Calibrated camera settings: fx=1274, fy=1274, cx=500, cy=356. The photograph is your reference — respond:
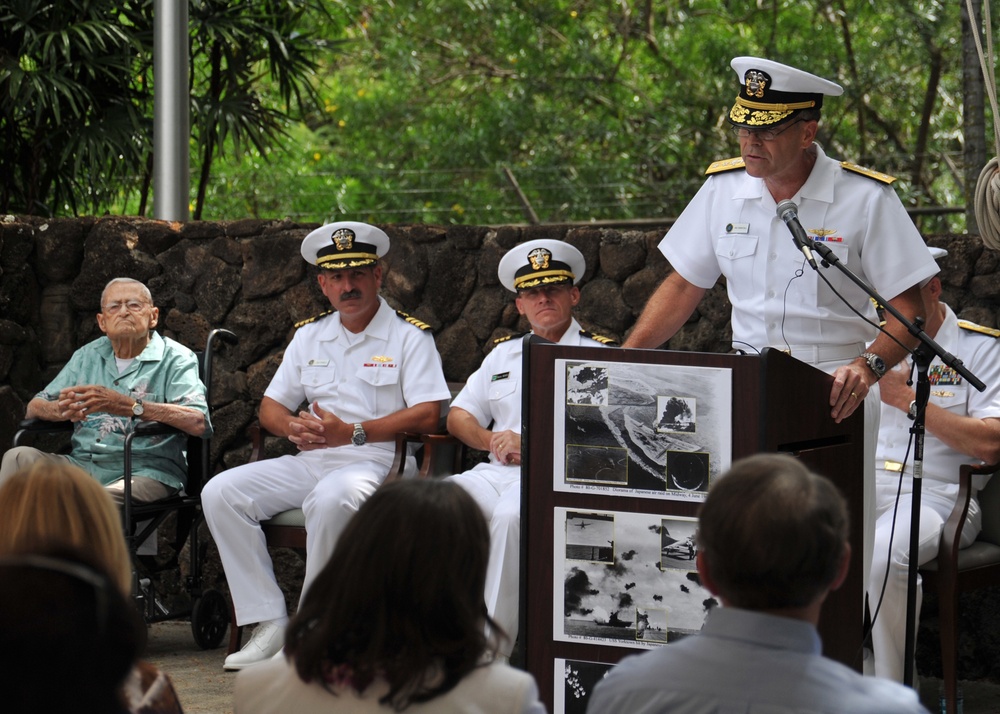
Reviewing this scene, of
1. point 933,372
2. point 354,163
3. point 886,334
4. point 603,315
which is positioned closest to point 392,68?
point 354,163

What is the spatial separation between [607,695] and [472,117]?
9841mm

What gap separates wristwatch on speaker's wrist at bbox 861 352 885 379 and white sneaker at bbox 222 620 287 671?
221cm

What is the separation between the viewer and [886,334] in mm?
3000

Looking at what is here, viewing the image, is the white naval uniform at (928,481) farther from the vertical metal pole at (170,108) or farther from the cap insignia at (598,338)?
the vertical metal pole at (170,108)

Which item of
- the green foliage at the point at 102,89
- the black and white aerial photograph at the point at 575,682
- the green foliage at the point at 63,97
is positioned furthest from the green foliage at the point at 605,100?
the black and white aerial photograph at the point at 575,682

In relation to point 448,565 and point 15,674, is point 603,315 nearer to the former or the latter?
point 448,565

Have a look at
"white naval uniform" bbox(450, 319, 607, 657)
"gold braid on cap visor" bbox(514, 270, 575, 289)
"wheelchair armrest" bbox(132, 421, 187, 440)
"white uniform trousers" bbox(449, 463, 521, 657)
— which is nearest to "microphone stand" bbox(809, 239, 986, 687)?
"white naval uniform" bbox(450, 319, 607, 657)

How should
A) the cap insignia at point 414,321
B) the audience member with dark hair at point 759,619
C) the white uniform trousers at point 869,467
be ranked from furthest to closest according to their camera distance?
the cap insignia at point 414,321 → the white uniform trousers at point 869,467 → the audience member with dark hair at point 759,619

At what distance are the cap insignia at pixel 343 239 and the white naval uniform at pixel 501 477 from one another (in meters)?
0.68

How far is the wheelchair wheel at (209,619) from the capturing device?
4594 mm

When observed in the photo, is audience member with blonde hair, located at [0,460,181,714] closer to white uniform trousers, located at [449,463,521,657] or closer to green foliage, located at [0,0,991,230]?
white uniform trousers, located at [449,463,521,657]

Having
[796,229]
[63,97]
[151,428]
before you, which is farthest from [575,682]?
[63,97]

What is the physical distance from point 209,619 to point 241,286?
143 centimetres

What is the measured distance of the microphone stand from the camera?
2.81 meters
